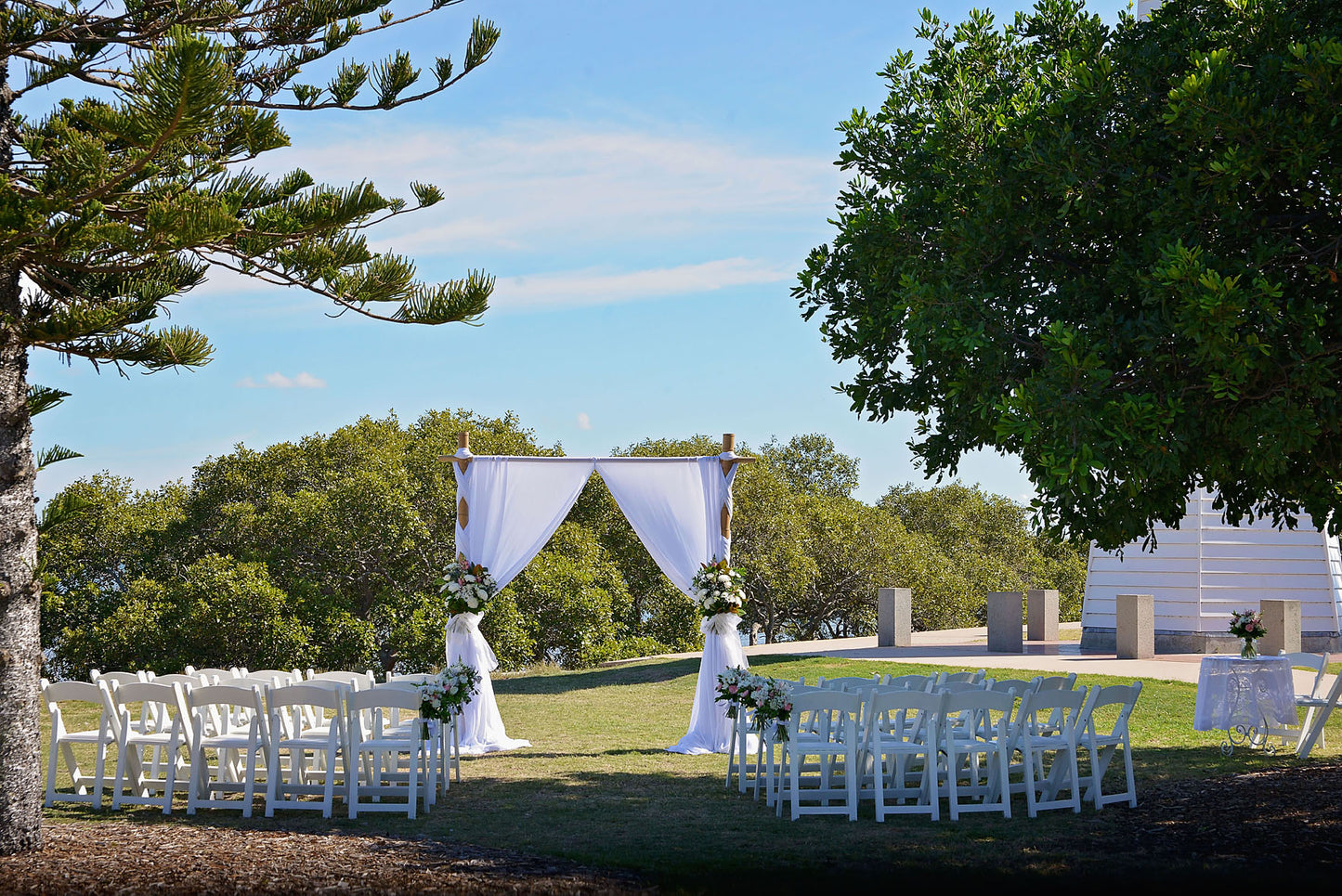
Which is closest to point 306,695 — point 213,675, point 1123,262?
point 213,675

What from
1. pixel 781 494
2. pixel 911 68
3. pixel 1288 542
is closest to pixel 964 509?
pixel 781 494

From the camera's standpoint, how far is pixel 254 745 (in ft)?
24.4

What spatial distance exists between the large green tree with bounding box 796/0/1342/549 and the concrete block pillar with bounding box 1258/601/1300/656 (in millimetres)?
9284

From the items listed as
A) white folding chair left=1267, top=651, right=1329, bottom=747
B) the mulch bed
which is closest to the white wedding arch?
the mulch bed

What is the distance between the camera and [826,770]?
787cm

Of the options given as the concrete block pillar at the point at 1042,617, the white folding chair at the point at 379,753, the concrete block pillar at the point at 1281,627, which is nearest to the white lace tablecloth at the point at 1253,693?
the white folding chair at the point at 379,753

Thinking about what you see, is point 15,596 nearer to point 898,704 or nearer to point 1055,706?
point 898,704

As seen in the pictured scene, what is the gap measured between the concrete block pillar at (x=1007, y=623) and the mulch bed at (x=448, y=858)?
9.98 meters

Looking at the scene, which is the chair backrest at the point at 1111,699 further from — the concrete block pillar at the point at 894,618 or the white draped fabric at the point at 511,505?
the concrete block pillar at the point at 894,618

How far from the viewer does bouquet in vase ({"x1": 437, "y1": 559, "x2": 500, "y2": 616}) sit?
10969 millimetres

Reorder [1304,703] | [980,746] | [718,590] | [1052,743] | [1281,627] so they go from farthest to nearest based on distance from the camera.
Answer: [1281,627], [718,590], [1304,703], [980,746], [1052,743]

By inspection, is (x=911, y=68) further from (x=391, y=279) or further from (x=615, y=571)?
(x=615, y=571)

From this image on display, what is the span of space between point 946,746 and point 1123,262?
3135 millimetres

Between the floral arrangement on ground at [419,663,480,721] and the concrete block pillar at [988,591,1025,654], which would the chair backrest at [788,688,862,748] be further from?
the concrete block pillar at [988,591,1025,654]
